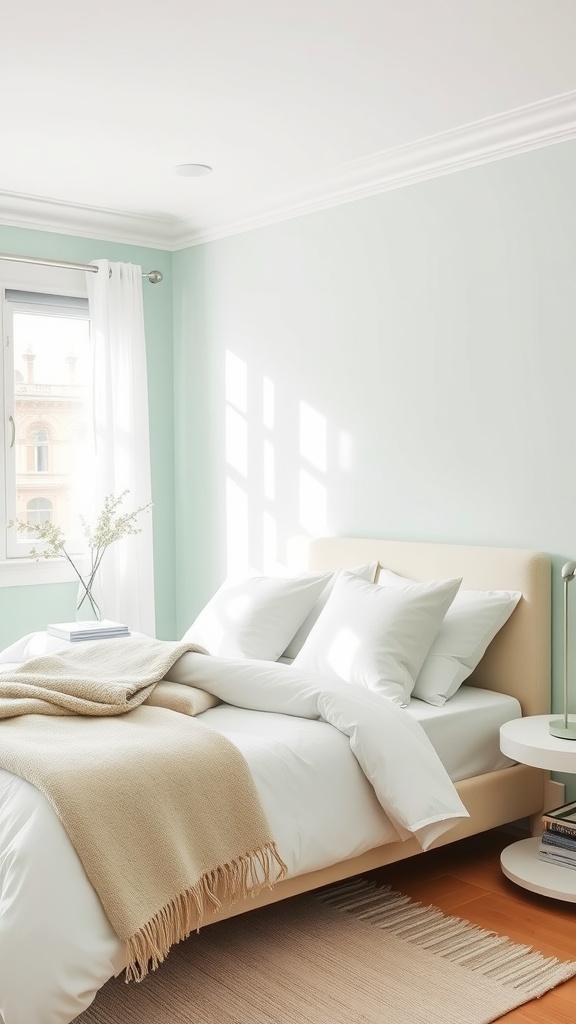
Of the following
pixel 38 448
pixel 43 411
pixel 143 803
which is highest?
pixel 43 411

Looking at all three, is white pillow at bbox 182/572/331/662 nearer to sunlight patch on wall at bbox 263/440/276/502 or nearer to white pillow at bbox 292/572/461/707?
white pillow at bbox 292/572/461/707

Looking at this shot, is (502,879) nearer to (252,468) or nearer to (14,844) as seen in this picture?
(14,844)

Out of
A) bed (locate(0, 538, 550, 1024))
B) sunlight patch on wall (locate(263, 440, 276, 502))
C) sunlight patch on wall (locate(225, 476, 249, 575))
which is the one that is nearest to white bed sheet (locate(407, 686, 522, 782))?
bed (locate(0, 538, 550, 1024))

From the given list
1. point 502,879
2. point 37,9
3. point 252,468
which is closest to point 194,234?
point 252,468

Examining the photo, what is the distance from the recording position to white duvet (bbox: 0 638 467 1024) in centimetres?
219

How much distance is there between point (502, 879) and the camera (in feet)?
10.9

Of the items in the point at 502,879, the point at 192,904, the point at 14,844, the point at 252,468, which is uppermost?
the point at 252,468

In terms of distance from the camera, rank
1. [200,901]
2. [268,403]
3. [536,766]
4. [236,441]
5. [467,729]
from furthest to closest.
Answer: [236,441] → [268,403] → [467,729] → [536,766] → [200,901]

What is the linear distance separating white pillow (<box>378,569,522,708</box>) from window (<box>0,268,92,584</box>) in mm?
2290

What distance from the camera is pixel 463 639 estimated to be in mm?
3562

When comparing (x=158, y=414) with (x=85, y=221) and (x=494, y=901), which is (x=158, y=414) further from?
(x=494, y=901)

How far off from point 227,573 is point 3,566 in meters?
1.12

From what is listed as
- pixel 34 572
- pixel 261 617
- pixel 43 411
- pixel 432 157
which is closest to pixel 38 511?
pixel 34 572

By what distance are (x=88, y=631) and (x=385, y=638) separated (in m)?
1.64
